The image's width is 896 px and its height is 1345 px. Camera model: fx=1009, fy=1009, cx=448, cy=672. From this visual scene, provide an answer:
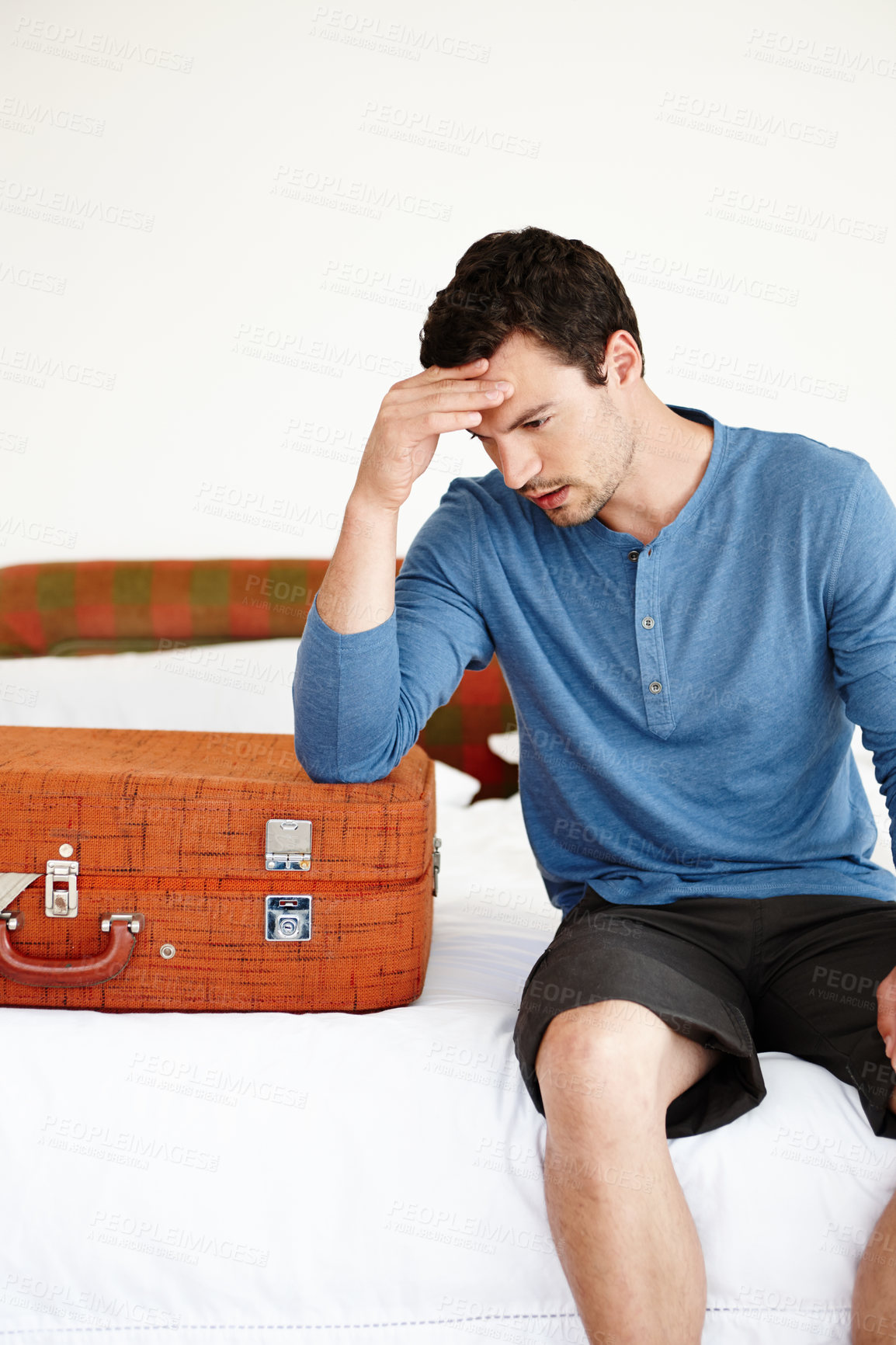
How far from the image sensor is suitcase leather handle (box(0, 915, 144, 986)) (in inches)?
40.1

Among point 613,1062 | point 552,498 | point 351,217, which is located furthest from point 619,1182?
point 351,217

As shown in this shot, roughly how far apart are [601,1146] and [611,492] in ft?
2.27

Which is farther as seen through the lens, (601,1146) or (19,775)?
(19,775)

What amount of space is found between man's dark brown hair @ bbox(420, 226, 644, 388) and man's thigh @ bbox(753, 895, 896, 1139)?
63 cm

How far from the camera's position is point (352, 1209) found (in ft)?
2.92

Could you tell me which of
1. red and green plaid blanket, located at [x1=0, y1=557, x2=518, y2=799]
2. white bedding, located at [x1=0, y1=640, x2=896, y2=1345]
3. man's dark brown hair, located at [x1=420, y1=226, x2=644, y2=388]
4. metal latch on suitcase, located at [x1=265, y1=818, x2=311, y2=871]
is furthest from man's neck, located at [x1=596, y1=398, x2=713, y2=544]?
red and green plaid blanket, located at [x1=0, y1=557, x2=518, y2=799]

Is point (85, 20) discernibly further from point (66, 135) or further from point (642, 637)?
point (642, 637)

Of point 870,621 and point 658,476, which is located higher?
point 658,476

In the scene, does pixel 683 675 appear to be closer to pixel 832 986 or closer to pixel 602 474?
pixel 602 474

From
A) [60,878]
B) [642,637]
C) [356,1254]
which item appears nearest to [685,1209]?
[356,1254]

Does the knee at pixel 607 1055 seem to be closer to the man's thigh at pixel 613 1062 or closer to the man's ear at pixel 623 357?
the man's thigh at pixel 613 1062

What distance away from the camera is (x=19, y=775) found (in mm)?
1046

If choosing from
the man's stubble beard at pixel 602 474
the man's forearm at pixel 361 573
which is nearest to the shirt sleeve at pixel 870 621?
the man's stubble beard at pixel 602 474

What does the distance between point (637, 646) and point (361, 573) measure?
0.32m
